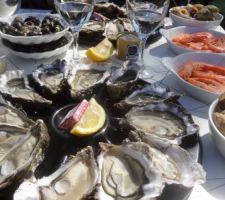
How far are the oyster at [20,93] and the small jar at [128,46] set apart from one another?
0.35 m

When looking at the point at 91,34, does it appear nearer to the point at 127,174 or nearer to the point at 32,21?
the point at 32,21

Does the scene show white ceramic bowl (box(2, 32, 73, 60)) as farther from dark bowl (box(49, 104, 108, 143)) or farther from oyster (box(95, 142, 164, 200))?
oyster (box(95, 142, 164, 200))

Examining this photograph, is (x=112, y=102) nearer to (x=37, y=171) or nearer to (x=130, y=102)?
(x=130, y=102)

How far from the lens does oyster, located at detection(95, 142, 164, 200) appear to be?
639mm

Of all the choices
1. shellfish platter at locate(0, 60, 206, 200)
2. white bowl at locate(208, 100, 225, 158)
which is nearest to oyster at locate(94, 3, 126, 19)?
shellfish platter at locate(0, 60, 206, 200)

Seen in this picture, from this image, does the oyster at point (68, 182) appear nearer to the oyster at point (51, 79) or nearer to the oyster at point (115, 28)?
the oyster at point (51, 79)

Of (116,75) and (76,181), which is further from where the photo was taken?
(116,75)

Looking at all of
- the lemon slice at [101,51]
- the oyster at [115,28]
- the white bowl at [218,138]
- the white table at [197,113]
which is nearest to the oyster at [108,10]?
the oyster at [115,28]


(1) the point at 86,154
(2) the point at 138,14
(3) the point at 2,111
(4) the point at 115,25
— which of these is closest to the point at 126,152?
(1) the point at 86,154

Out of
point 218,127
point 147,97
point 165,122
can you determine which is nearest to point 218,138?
point 218,127

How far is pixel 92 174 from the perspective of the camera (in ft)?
2.23

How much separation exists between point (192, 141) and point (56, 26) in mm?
593

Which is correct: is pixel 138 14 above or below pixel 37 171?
above

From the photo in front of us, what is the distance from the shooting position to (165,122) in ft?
2.85
